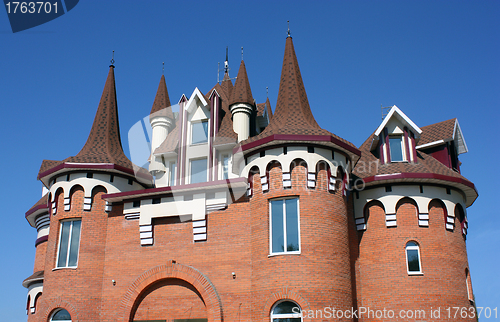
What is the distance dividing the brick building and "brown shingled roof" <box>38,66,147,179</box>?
11cm

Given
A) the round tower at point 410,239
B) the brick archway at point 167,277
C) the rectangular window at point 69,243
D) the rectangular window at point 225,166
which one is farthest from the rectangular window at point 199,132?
the round tower at point 410,239

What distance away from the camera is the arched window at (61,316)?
18.5m

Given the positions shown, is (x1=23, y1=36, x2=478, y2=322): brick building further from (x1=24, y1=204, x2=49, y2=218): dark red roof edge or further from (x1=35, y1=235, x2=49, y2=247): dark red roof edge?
(x1=35, y1=235, x2=49, y2=247): dark red roof edge

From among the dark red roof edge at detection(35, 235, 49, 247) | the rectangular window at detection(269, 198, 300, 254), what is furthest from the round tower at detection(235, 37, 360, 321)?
the dark red roof edge at detection(35, 235, 49, 247)

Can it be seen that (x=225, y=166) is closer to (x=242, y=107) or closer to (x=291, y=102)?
(x=242, y=107)

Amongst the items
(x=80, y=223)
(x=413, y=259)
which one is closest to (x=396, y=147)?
(x=413, y=259)

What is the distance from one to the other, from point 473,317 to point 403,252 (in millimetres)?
3649

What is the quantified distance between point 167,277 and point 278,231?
4.69 metres

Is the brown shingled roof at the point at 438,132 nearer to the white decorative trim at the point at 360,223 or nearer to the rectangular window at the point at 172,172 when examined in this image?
the white decorative trim at the point at 360,223

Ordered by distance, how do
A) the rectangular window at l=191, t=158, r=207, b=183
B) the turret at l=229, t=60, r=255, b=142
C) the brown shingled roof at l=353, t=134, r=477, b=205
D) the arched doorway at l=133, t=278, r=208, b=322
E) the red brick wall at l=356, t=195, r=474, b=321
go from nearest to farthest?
the red brick wall at l=356, t=195, r=474, b=321, the arched doorway at l=133, t=278, r=208, b=322, the brown shingled roof at l=353, t=134, r=477, b=205, the rectangular window at l=191, t=158, r=207, b=183, the turret at l=229, t=60, r=255, b=142

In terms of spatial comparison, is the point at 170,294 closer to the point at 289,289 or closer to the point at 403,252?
the point at 289,289

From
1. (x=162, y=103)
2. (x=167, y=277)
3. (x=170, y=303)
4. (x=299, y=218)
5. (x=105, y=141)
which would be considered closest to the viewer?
(x=299, y=218)

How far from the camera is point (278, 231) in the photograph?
653 inches

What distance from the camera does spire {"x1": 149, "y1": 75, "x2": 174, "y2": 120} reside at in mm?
25331
